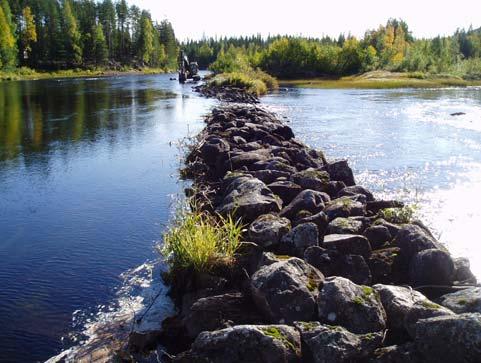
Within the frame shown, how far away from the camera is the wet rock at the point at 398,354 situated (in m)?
5.39

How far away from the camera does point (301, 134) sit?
26297mm

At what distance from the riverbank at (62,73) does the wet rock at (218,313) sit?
84781 millimetres

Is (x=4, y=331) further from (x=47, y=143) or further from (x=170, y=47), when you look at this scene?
(x=170, y=47)

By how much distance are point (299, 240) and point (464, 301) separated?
2878 millimetres

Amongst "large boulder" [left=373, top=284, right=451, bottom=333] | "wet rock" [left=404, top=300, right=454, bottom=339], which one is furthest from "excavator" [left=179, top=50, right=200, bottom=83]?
"wet rock" [left=404, top=300, right=454, bottom=339]

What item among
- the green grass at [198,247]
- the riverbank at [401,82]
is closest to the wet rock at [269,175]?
the green grass at [198,247]

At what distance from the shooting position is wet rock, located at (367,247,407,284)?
7.84 meters

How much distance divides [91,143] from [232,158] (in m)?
10.5

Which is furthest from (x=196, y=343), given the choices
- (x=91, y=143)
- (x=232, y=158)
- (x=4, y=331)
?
(x=91, y=143)

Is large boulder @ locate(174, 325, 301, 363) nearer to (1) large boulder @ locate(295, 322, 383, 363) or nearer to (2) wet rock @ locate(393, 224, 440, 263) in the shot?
(1) large boulder @ locate(295, 322, 383, 363)

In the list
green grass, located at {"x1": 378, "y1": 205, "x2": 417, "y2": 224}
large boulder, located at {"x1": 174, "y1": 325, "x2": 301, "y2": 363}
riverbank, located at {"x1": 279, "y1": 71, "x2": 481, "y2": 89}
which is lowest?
large boulder, located at {"x1": 174, "y1": 325, "x2": 301, "y2": 363}

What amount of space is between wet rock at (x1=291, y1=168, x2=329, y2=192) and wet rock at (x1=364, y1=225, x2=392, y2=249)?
11.2ft

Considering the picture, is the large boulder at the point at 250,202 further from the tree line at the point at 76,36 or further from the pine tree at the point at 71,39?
the pine tree at the point at 71,39

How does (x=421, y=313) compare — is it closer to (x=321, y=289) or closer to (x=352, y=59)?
(x=321, y=289)
